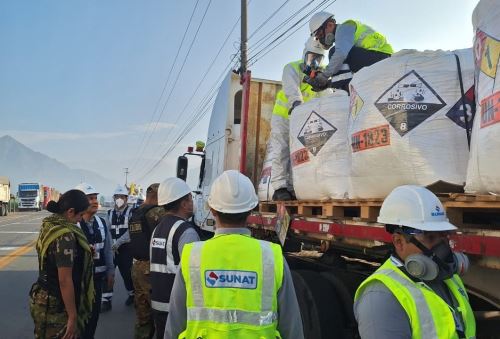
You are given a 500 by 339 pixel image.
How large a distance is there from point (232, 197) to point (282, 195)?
269cm

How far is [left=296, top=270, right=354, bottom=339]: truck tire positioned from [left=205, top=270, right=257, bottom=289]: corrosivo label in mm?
1596

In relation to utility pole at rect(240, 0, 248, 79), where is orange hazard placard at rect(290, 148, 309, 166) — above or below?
below

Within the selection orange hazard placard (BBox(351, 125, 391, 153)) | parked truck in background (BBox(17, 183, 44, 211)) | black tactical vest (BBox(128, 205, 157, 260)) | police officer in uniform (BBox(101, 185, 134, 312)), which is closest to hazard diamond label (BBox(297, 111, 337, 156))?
orange hazard placard (BBox(351, 125, 391, 153))

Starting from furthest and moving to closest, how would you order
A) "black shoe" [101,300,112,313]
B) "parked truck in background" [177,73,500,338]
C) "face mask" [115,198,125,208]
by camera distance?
"face mask" [115,198,125,208], "black shoe" [101,300,112,313], "parked truck in background" [177,73,500,338]

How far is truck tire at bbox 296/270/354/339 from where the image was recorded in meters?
3.35

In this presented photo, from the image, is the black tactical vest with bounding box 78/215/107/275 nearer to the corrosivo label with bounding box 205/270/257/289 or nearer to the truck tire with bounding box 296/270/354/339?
the truck tire with bounding box 296/270/354/339

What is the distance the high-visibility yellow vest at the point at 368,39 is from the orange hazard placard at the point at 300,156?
123 cm

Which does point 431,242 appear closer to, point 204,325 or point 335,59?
point 204,325

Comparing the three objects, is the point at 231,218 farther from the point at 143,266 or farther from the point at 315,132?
the point at 143,266

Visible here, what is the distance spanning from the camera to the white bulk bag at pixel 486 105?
2164mm

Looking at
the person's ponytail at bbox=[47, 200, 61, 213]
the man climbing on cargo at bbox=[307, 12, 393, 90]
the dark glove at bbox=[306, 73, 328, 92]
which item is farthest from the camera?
the dark glove at bbox=[306, 73, 328, 92]

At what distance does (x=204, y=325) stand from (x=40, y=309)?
5.52 ft

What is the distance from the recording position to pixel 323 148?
3.79 metres

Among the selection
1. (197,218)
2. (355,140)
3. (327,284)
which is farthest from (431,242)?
(197,218)
